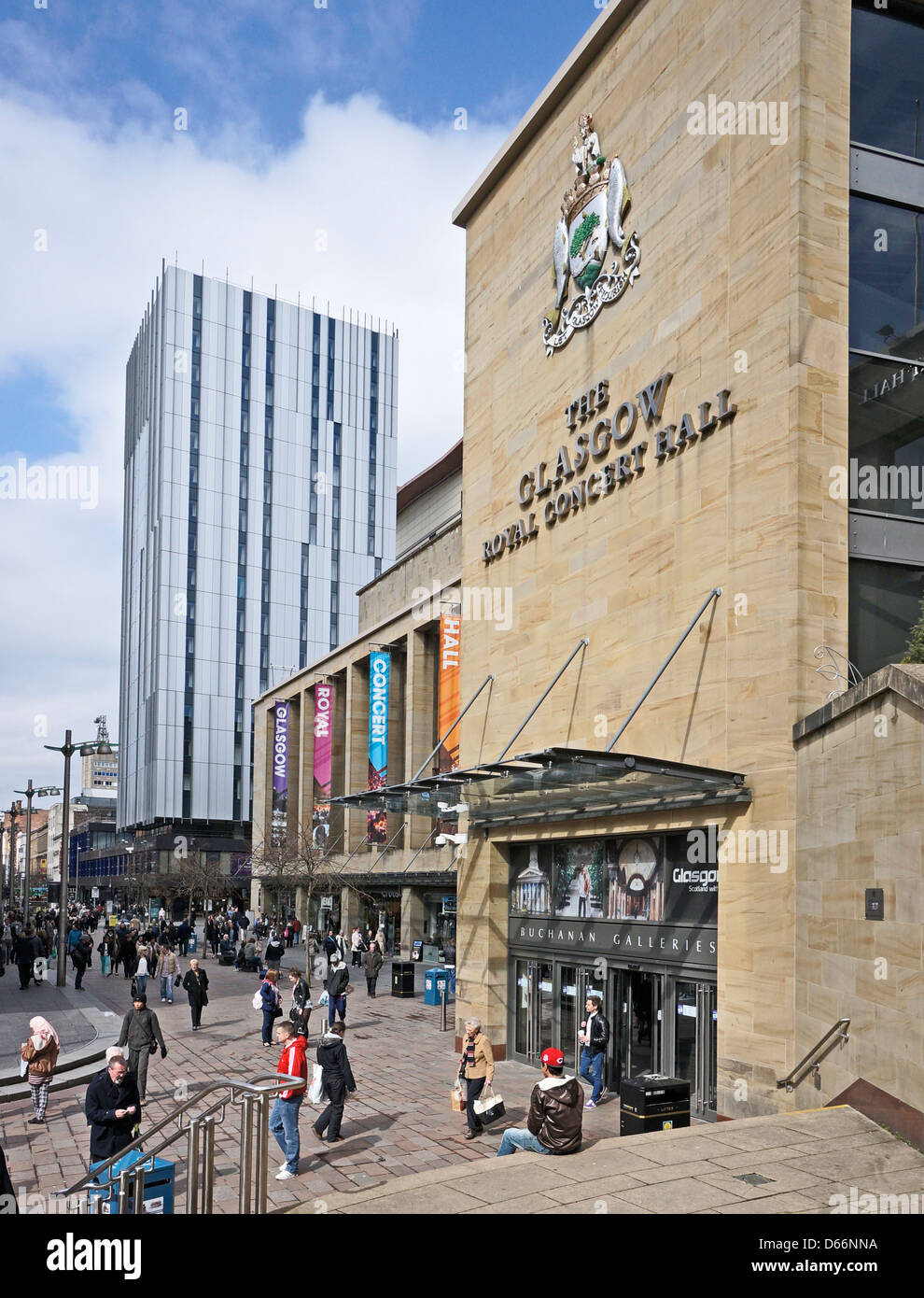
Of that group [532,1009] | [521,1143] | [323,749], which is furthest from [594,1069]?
[323,749]

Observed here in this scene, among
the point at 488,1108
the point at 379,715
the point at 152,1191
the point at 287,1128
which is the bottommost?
the point at 488,1108

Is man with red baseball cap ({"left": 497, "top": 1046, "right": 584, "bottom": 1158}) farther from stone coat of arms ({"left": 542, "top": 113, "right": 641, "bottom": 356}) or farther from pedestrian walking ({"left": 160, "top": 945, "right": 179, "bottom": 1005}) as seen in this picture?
pedestrian walking ({"left": 160, "top": 945, "right": 179, "bottom": 1005})

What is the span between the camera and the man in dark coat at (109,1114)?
438 inches

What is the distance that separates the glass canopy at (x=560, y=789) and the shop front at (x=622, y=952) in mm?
697

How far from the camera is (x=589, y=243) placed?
19984mm

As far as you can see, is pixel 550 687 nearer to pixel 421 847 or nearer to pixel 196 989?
pixel 196 989

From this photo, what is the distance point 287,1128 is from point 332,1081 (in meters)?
1.59

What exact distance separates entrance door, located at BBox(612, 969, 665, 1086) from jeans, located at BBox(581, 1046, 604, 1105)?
30.0 inches

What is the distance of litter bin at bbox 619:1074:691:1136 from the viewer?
1287cm

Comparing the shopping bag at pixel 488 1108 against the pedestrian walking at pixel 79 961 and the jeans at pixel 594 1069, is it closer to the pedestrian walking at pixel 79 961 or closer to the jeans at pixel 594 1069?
the jeans at pixel 594 1069

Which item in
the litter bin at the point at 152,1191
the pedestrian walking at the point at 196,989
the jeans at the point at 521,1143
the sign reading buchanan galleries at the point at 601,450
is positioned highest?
the sign reading buchanan galleries at the point at 601,450

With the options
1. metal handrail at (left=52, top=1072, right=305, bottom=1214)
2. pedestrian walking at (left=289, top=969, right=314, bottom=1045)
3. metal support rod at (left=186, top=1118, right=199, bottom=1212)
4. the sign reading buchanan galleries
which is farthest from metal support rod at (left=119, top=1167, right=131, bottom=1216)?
the sign reading buchanan galleries

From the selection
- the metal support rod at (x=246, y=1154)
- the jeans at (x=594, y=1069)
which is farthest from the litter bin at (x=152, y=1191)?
the jeans at (x=594, y=1069)

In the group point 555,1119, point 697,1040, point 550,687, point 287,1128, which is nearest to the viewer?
point 555,1119
